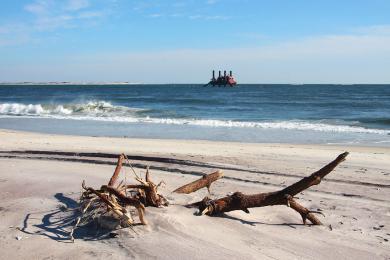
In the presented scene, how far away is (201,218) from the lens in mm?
4457

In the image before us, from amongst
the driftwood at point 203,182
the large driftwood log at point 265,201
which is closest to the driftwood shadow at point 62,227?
the large driftwood log at point 265,201

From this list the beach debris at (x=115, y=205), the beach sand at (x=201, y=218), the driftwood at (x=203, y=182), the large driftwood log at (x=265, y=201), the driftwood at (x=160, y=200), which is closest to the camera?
the beach sand at (x=201, y=218)

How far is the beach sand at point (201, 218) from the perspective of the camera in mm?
3828

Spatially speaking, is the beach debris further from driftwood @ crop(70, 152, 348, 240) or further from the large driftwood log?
the large driftwood log

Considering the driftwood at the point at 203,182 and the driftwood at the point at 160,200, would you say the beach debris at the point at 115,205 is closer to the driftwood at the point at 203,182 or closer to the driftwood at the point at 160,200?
the driftwood at the point at 160,200

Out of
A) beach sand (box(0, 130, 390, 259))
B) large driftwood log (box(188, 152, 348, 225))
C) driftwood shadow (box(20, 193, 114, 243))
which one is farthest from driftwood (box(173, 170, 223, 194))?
driftwood shadow (box(20, 193, 114, 243))

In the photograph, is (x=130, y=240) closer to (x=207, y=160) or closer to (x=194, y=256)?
(x=194, y=256)

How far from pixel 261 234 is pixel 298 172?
13.1ft

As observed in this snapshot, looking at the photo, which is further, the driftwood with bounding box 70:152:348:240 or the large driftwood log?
the large driftwood log

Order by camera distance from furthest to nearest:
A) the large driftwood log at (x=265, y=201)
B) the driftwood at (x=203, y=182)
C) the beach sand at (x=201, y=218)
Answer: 1. the driftwood at (x=203, y=182)
2. the large driftwood log at (x=265, y=201)
3. the beach sand at (x=201, y=218)

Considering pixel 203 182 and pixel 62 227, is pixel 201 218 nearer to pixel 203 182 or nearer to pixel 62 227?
pixel 203 182

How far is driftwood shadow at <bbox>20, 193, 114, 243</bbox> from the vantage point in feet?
13.3

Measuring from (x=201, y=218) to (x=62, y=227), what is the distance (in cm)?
126

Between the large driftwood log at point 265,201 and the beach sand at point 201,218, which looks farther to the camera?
the large driftwood log at point 265,201
